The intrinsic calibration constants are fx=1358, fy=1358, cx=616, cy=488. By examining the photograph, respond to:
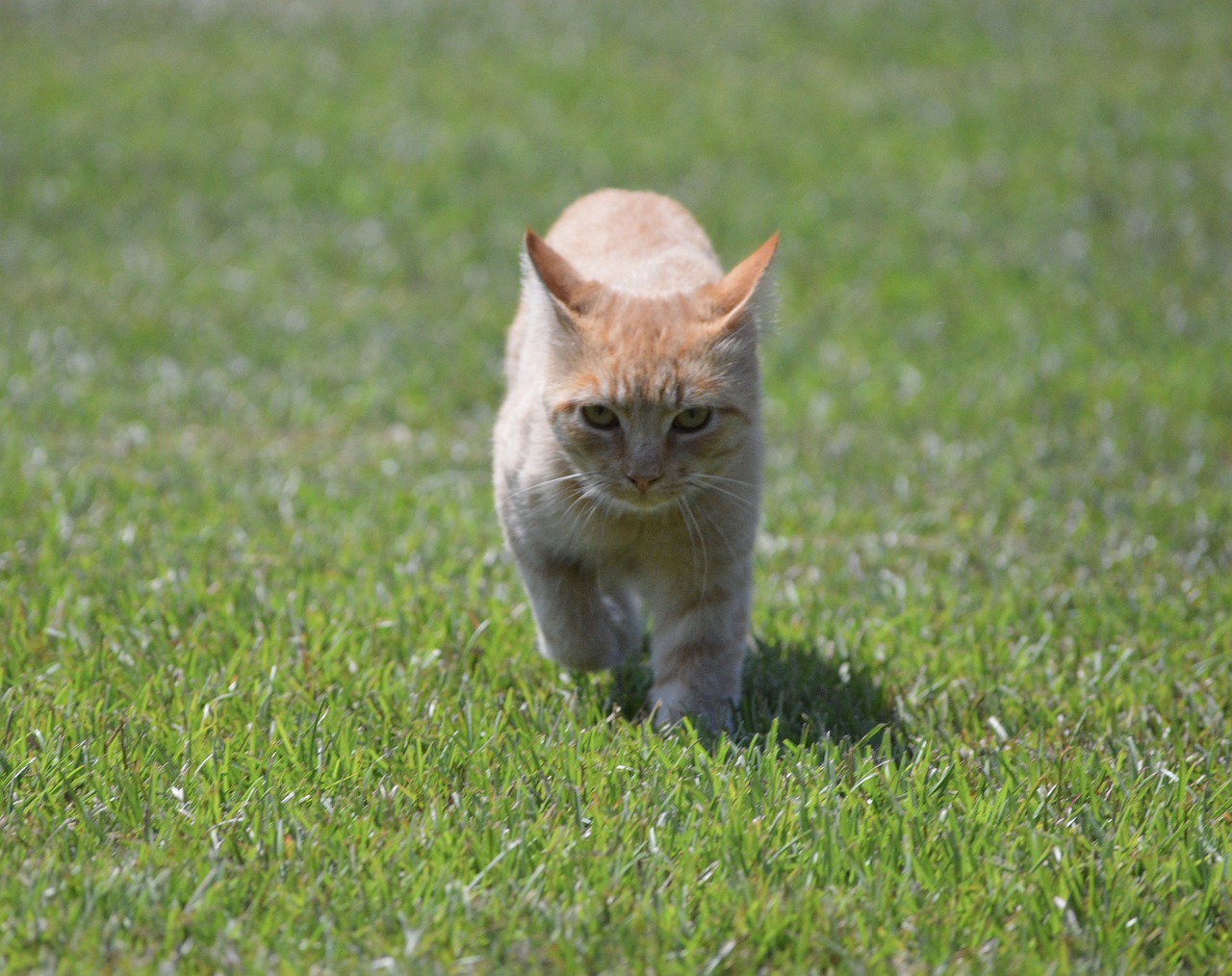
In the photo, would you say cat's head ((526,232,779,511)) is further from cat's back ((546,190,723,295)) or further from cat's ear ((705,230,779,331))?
cat's back ((546,190,723,295))

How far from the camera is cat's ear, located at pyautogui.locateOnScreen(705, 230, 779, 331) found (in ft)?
11.3

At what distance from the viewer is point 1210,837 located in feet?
9.41

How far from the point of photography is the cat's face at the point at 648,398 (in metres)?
3.38


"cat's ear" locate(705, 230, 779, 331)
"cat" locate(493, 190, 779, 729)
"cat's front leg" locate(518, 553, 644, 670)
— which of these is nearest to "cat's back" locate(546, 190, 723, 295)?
"cat" locate(493, 190, 779, 729)

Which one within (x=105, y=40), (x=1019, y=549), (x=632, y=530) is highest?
(x=105, y=40)

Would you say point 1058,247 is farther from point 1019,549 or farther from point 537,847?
point 537,847

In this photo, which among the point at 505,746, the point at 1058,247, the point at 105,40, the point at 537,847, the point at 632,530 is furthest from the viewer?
the point at 105,40

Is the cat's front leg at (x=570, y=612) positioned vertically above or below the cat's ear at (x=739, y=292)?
below

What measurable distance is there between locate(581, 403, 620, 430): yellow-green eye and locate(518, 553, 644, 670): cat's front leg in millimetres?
476

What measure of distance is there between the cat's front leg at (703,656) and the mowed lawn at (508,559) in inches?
5.5

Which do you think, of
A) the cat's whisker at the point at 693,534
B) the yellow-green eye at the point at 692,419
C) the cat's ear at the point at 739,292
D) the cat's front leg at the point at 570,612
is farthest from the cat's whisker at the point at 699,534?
the cat's ear at the point at 739,292

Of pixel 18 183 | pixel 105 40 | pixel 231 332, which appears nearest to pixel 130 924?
pixel 231 332

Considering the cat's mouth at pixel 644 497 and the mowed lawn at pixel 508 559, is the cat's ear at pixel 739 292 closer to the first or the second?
the cat's mouth at pixel 644 497

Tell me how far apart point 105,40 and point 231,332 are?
290 inches
